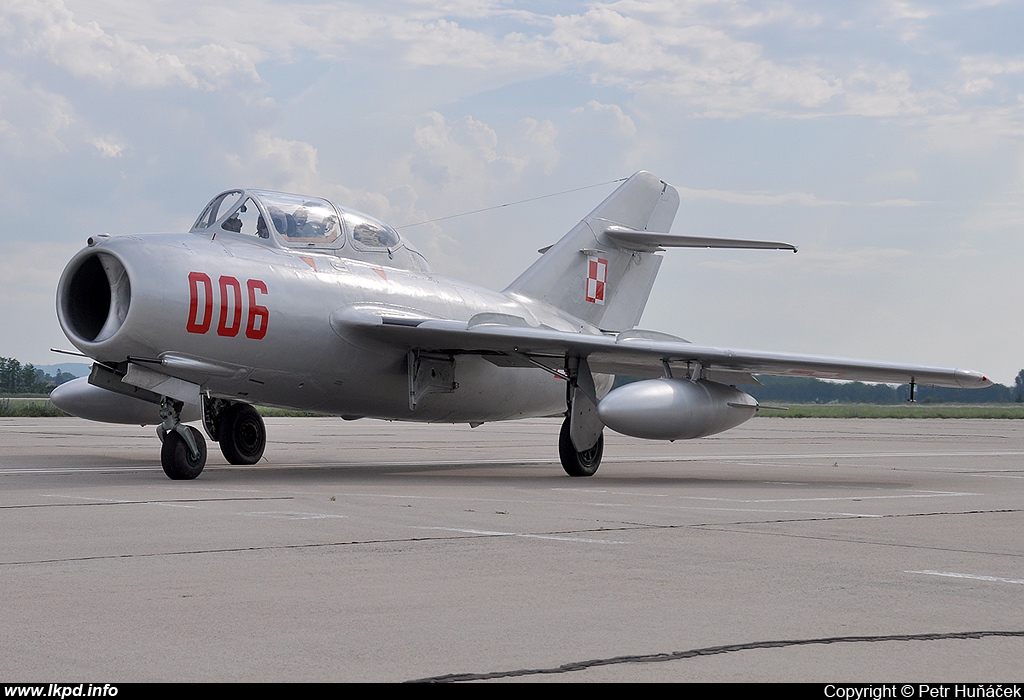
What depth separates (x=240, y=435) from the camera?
47.9 feet

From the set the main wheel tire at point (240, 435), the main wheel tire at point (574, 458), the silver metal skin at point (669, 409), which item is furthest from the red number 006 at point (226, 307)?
the main wheel tire at point (574, 458)

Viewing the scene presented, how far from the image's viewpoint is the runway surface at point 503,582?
3715mm

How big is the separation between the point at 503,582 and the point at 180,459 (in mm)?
6923

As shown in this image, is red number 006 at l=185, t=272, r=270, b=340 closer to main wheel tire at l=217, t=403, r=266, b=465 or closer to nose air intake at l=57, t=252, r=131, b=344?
nose air intake at l=57, t=252, r=131, b=344

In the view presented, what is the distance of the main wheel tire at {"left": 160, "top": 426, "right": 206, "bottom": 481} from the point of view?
37.2ft

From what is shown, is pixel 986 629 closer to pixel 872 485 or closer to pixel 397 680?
pixel 397 680

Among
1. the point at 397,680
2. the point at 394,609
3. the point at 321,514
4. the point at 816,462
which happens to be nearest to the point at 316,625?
the point at 394,609

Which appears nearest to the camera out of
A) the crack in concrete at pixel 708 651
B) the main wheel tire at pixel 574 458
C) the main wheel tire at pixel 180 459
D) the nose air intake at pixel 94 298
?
the crack in concrete at pixel 708 651

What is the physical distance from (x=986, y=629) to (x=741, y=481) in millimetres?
8545

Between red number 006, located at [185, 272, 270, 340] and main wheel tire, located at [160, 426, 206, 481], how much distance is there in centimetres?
111

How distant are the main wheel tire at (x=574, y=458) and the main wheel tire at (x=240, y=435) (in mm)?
3900

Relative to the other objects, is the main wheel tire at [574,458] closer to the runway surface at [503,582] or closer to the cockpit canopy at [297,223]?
the runway surface at [503,582]

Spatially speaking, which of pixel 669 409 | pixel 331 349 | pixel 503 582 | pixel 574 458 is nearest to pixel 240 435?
pixel 331 349
